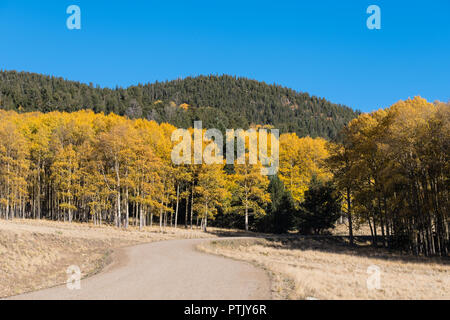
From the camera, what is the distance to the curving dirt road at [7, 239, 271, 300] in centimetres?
1109

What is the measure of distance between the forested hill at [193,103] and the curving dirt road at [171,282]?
73939 mm

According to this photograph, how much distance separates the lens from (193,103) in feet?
548

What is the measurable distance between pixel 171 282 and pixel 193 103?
158 meters

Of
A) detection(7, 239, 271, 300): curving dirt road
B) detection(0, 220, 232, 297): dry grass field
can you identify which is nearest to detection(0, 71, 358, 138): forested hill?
detection(0, 220, 232, 297): dry grass field

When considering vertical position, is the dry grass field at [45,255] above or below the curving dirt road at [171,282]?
below

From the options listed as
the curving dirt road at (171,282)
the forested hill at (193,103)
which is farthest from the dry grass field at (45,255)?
the forested hill at (193,103)

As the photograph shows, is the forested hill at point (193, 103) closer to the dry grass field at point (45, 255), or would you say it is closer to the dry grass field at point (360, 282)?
the dry grass field at point (45, 255)

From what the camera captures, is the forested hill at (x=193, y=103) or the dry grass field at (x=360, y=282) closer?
the dry grass field at (x=360, y=282)

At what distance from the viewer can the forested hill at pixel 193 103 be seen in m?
109

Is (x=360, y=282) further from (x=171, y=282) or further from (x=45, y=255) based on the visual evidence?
(x=45, y=255)

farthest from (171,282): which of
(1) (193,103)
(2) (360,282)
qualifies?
(1) (193,103)

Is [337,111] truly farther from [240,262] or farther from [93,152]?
[240,262]

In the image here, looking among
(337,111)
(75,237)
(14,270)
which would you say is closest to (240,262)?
(14,270)

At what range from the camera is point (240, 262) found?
18.5m
